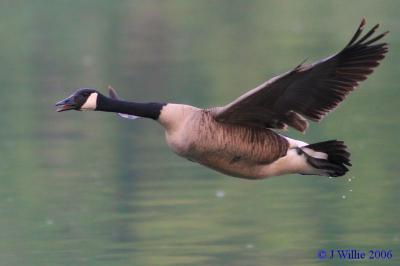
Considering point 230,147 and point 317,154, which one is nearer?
point 230,147

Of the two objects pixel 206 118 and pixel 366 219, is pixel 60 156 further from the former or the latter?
pixel 206 118

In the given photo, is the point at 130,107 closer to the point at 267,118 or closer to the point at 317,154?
the point at 267,118

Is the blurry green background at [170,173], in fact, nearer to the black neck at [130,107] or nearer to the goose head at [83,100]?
the black neck at [130,107]

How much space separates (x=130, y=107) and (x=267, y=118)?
3.18 ft

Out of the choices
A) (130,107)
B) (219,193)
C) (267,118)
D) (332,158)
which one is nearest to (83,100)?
(130,107)

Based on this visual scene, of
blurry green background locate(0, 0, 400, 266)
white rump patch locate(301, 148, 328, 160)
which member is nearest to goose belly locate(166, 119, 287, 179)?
white rump patch locate(301, 148, 328, 160)

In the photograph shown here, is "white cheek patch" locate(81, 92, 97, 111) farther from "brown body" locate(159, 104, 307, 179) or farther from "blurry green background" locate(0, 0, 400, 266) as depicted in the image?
"blurry green background" locate(0, 0, 400, 266)

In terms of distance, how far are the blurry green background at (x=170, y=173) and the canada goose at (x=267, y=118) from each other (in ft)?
3.98

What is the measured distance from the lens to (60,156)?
619 inches

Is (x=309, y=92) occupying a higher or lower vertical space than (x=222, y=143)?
higher

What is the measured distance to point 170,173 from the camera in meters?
14.1

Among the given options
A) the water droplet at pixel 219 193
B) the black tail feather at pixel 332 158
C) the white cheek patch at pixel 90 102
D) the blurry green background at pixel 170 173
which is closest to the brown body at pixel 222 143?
the black tail feather at pixel 332 158

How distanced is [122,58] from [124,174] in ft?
45.8

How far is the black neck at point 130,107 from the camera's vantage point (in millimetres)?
8891
